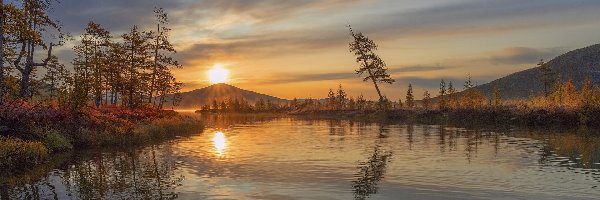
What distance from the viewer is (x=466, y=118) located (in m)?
64.5

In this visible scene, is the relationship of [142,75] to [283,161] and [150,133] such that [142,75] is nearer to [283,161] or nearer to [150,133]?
[150,133]

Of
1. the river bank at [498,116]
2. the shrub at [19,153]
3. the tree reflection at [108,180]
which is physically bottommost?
the tree reflection at [108,180]

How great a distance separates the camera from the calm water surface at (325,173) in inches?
674

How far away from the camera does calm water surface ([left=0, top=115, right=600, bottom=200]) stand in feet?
56.1

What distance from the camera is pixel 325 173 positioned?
21531mm

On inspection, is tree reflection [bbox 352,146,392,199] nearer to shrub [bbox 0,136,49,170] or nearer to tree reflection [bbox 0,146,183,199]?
tree reflection [bbox 0,146,183,199]

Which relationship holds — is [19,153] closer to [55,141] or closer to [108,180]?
[55,141]

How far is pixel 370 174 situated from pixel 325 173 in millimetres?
1925

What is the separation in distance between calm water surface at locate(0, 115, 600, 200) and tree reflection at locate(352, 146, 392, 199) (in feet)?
0.13

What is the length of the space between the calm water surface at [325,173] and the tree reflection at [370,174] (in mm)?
39

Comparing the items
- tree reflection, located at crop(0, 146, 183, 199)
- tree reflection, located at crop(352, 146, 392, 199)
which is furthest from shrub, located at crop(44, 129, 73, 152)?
tree reflection, located at crop(352, 146, 392, 199)

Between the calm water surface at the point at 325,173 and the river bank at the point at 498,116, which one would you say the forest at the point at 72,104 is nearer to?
the calm water surface at the point at 325,173

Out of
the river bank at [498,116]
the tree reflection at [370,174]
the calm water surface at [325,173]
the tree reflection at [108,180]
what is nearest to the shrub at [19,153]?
the calm water surface at [325,173]

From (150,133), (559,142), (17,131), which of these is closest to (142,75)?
(150,133)
